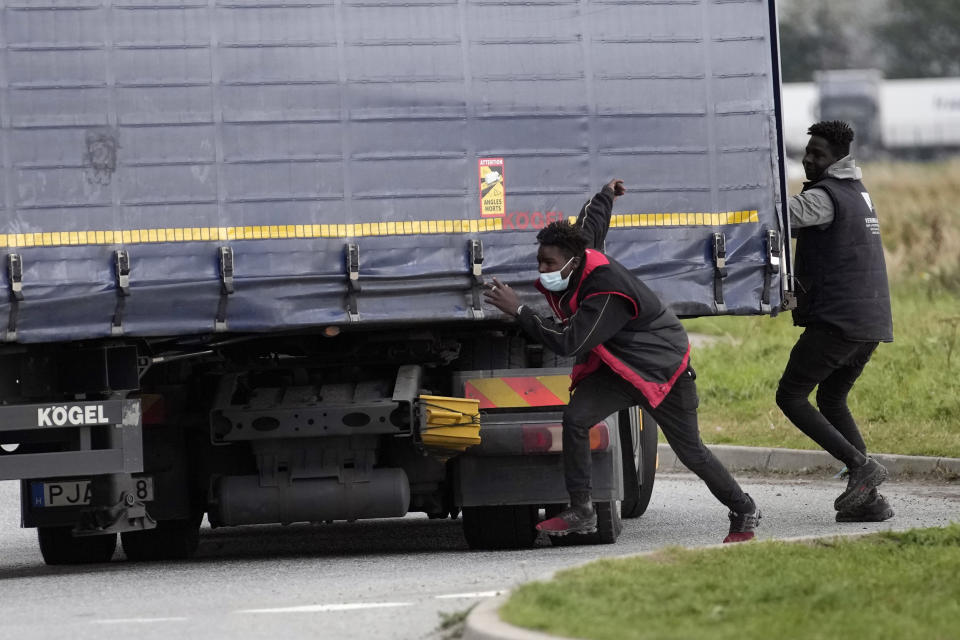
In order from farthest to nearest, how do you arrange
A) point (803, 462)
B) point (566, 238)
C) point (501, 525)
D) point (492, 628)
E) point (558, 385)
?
point (803, 462) < point (501, 525) < point (558, 385) < point (566, 238) < point (492, 628)

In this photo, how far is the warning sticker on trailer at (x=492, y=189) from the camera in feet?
29.0

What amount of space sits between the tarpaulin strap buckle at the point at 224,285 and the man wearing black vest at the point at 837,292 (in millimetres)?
2995

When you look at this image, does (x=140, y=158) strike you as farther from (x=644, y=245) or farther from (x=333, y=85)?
(x=644, y=245)

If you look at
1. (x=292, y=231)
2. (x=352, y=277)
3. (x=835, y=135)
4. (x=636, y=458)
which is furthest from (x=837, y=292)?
(x=292, y=231)

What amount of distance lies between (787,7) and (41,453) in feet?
276

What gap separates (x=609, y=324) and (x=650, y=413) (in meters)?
0.56

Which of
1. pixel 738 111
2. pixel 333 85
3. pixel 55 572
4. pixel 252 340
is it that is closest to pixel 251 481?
pixel 252 340

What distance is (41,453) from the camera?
8.59 m

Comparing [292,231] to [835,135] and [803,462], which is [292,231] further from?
[803,462]

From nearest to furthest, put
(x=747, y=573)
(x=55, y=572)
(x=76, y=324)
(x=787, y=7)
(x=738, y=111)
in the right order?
(x=747, y=573) → (x=76, y=324) → (x=738, y=111) → (x=55, y=572) → (x=787, y=7)

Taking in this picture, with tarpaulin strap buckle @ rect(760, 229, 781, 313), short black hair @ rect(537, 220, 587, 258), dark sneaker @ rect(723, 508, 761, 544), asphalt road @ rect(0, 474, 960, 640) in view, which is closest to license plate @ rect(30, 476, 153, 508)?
asphalt road @ rect(0, 474, 960, 640)

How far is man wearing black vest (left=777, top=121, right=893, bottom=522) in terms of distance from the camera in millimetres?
9742

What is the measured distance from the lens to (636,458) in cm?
1032

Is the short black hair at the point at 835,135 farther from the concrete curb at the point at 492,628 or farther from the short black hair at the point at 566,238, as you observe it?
the concrete curb at the point at 492,628
